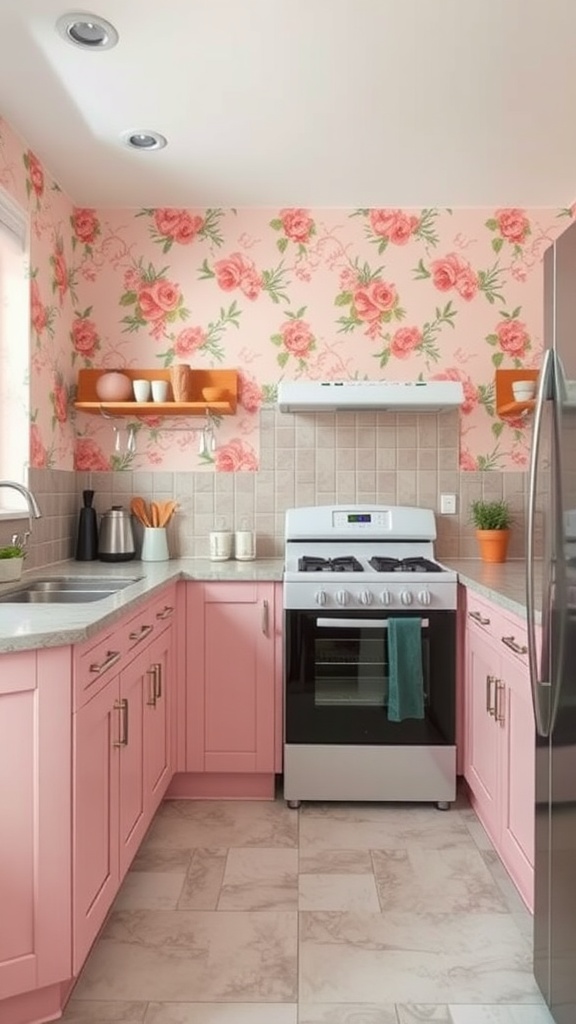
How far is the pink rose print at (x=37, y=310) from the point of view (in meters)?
2.58

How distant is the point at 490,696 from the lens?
7.05ft

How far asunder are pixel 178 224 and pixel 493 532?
1.98 meters

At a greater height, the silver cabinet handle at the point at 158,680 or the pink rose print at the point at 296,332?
the pink rose print at the point at 296,332

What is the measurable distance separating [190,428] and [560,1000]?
7.95 feet

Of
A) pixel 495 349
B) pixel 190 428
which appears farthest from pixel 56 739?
pixel 495 349

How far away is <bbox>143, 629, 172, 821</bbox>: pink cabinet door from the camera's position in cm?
214

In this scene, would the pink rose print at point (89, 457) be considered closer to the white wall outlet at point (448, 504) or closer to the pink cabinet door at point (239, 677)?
the pink cabinet door at point (239, 677)

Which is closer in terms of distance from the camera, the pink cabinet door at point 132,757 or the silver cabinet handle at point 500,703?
the pink cabinet door at point 132,757

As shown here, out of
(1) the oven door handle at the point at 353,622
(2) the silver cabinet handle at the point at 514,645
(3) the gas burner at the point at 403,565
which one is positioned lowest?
(1) the oven door handle at the point at 353,622

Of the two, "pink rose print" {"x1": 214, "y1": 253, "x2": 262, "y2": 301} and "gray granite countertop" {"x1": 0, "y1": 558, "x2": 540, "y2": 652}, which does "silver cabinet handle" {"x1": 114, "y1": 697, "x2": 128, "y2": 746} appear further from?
"pink rose print" {"x1": 214, "y1": 253, "x2": 262, "y2": 301}

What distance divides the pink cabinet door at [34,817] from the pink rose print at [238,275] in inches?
83.2

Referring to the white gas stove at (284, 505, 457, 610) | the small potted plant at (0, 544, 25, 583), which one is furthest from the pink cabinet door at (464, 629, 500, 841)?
the small potted plant at (0, 544, 25, 583)

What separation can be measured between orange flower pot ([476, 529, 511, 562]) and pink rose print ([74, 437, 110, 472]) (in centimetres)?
173

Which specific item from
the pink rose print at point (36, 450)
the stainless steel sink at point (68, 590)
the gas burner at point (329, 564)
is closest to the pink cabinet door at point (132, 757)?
the stainless steel sink at point (68, 590)
